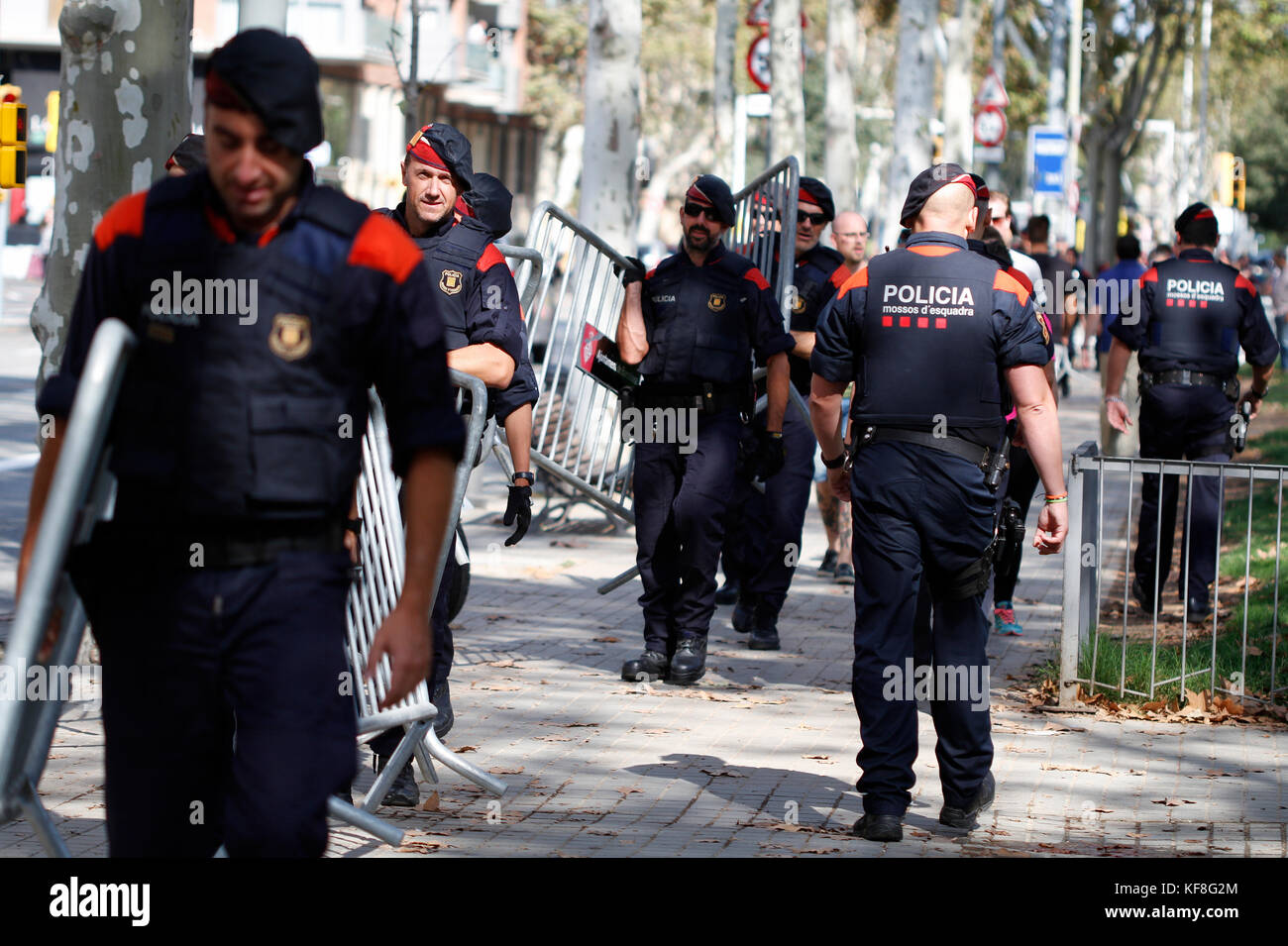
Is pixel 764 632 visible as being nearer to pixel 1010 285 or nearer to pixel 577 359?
pixel 577 359

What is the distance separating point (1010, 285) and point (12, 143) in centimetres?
1085

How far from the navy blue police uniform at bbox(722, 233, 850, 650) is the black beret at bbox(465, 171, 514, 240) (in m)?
2.68

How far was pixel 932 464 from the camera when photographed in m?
5.64

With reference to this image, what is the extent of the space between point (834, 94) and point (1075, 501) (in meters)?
19.5

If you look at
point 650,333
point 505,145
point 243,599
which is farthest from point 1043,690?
point 505,145

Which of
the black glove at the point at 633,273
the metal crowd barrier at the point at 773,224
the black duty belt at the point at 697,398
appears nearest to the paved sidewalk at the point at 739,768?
the black duty belt at the point at 697,398

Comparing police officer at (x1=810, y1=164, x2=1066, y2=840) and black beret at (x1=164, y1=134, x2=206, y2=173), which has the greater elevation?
black beret at (x1=164, y1=134, x2=206, y2=173)

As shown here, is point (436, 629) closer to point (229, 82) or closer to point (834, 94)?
point (229, 82)

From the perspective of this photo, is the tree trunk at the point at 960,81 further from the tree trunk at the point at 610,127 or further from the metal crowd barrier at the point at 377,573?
the metal crowd barrier at the point at 377,573

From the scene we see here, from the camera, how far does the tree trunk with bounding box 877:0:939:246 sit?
74.9 ft

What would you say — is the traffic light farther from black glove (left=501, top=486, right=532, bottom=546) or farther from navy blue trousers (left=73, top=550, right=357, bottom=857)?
navy blue trousers (left=73, top=550, right=357, bottom=857)

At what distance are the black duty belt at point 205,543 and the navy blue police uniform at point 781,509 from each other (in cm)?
597

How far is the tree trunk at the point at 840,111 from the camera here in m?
25.2

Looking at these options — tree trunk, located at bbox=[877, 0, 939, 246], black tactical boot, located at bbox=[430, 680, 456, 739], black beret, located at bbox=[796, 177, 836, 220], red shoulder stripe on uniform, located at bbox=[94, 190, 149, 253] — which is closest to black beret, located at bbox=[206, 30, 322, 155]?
red shoulder stripe on uniform, located at bbox=[94, 190, 149, 253]
